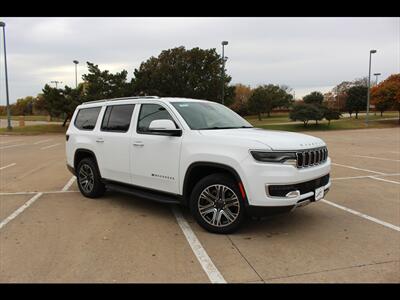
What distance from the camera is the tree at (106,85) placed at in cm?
3306

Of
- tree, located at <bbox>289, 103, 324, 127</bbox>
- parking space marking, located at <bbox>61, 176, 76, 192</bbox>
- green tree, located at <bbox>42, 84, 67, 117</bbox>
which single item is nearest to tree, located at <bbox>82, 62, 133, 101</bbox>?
green tree, located at <bbox>42, 84, 67, 117</bbox>

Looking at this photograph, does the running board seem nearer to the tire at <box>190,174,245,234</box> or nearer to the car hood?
the tire at <box>190,174,245,234</box>

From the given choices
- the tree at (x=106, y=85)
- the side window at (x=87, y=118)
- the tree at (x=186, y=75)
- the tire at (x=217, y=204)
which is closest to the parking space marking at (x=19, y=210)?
the side window at (x=87, y=118)

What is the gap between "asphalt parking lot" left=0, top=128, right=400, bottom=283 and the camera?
146 inches

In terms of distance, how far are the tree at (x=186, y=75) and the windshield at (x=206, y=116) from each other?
30.4m

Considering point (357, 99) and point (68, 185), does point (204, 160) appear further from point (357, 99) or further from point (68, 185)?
point (357, 99)

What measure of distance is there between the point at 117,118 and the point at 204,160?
228 cm

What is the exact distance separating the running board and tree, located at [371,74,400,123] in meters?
46.3

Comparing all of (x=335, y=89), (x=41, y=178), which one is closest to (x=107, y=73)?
(x=41, y=178)

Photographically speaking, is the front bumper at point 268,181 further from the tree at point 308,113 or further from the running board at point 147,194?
the tree at point 308,113

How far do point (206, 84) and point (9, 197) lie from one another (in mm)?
32085

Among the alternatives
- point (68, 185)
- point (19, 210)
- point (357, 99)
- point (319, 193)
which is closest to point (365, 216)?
point (319, 193)

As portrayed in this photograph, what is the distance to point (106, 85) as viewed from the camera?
3341 centimetres

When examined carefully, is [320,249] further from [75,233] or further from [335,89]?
[335,89]
